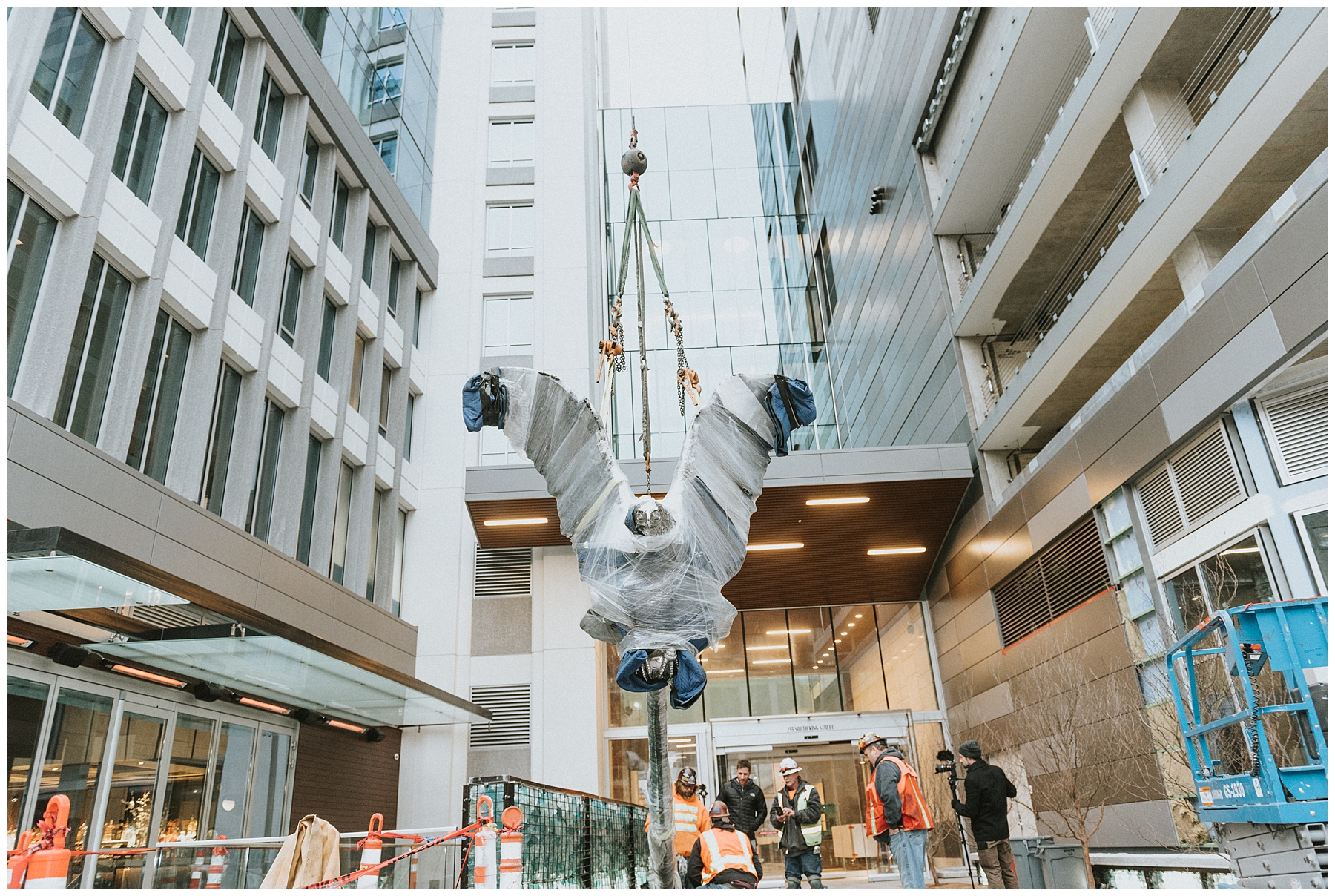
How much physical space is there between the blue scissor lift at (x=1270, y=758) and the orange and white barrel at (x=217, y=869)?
9.34 metres

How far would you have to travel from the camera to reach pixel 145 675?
12.5 m

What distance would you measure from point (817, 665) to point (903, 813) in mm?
14638

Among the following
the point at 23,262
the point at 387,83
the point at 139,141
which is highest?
the point at 387,83

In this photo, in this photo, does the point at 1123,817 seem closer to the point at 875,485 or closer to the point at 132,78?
the point at 875,485

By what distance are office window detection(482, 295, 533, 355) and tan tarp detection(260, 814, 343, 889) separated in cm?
1676

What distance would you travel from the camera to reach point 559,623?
20766mm

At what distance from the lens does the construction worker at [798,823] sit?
9984mm

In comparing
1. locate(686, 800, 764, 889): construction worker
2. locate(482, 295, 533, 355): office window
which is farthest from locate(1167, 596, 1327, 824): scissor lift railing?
locate(482, 295, 533, 355): office window

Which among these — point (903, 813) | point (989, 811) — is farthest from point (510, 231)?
point (989, 811)

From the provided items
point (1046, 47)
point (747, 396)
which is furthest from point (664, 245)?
point (747, 396)

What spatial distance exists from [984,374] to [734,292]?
11.1 meters

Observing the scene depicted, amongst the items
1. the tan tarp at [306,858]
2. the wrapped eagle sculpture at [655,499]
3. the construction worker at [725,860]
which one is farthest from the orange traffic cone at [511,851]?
the wrapped eagle sculpture at [655,499]

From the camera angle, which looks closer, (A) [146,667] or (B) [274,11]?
(A) [146,667]

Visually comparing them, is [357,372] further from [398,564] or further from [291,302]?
[398,564]
